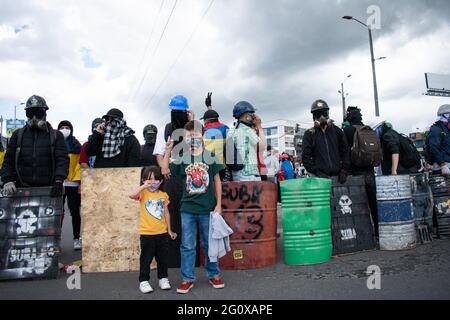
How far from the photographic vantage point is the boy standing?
4008mm

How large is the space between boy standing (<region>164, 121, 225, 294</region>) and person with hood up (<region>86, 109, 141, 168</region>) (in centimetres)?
146

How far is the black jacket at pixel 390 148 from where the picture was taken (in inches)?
239

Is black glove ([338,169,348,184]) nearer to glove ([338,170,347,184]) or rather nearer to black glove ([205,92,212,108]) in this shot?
glove ([338,170,347,184])

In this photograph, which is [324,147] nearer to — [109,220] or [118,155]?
[118,155]

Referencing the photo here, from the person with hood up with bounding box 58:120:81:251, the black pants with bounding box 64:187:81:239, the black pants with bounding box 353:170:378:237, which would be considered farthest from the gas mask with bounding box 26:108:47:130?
the black pants with bounding box 353:170:378:237

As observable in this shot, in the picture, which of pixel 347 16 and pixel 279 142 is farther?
pixel 279 142

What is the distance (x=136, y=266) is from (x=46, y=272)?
1.06 m

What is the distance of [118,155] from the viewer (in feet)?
17.9

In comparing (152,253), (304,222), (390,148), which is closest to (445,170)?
(390,148)

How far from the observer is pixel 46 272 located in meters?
4.64

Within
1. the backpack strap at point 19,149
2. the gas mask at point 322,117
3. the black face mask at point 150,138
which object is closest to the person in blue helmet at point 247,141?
the gas mask at point 322,117
